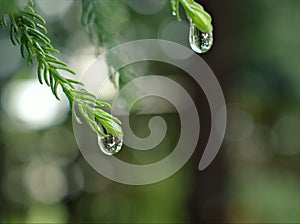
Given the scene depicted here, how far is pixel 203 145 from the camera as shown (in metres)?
2.30

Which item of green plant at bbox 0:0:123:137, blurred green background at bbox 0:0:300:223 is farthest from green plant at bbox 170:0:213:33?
blurred green background at bbox 0:0:300:223

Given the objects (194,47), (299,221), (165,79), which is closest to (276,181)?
(299,221)

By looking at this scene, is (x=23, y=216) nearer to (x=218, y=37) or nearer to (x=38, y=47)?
(x=218, y=37)

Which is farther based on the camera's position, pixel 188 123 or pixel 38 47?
pixel 188 123

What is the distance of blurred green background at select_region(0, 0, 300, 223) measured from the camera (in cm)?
229

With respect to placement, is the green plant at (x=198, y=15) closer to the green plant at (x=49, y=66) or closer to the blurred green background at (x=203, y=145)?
the green plant at (x=49, y=66)

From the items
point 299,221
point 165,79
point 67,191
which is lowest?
point 67,191

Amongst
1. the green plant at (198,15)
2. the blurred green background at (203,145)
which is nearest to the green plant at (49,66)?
the green plant at (198,15)

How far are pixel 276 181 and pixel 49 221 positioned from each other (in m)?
1.08

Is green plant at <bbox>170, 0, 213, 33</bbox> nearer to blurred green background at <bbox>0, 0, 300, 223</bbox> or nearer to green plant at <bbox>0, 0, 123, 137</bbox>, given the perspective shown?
green plant at <bbox>0, 0, 123, 137</bbox>

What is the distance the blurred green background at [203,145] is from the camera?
2.29 meters

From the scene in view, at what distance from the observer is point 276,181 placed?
99.7 inches

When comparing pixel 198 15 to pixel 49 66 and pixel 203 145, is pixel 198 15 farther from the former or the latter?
pixel 203 145

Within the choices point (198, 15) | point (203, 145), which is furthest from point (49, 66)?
point (203, 145)
